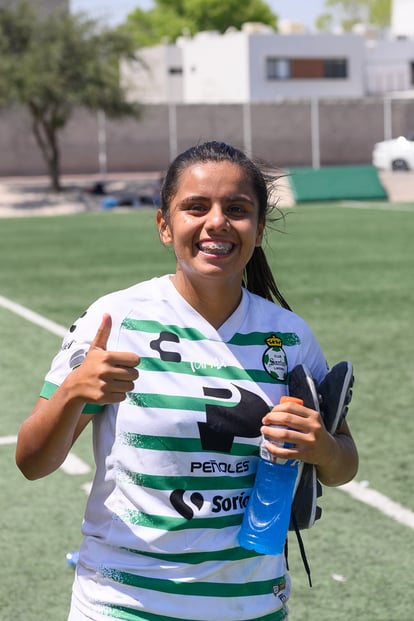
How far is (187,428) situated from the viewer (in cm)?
250

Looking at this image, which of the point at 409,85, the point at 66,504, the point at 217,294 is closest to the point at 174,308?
the point at 217,294

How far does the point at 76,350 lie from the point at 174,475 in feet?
1.18

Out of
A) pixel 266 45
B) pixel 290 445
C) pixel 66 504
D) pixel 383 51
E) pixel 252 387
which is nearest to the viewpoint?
pixel 290 445

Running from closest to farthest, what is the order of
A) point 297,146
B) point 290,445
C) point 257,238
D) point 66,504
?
point 290,445
point 257,238
point 66,504
point 297,146

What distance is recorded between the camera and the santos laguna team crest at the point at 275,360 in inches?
103

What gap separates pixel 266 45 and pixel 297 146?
21448mm

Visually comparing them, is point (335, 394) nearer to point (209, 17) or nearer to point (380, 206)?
point (380, 206)

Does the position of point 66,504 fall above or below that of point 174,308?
below

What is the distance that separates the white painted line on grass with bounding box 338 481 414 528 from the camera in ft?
17.6

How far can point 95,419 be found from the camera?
2.59 meters

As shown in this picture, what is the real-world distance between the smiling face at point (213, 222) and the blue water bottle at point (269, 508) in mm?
444

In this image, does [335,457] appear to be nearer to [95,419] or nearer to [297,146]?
[95,419]

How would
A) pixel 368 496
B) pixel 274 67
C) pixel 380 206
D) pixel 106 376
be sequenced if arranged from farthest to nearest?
pixel 274 67 < pixel 380 206 < pixel 368 496 < pixel 106 376

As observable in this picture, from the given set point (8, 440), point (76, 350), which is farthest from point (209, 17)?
point (76, 350)
